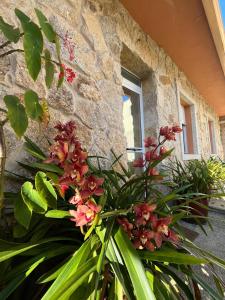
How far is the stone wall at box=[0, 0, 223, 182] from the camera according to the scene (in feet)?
3.45

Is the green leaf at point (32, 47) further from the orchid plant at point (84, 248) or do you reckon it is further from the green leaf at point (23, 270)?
the green leaf at point (23, 270)

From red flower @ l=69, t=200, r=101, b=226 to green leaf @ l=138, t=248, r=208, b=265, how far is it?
249 mm

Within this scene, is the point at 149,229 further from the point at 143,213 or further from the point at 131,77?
the point at 131,77

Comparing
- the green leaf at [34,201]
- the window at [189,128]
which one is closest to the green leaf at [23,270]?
the green leaf at [34,201]

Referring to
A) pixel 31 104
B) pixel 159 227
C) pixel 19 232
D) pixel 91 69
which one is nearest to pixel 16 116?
pixel 31 104

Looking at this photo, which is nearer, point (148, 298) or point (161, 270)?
point (148, 298)

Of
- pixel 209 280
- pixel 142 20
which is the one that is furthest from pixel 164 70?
pixel 209 280

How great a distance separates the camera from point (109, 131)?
5.26 ft

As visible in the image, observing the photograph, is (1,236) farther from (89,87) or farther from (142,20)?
(142,20)

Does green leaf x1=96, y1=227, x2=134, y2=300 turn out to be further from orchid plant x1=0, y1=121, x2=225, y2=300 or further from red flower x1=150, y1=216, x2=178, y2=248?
red flower x1=150, y1=216, x2=178, y2=248

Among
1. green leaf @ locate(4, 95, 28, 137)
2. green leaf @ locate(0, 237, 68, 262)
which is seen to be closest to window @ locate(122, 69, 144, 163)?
green leaf @ locate(0, 237, 68, 262)

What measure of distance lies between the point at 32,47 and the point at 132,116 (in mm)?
1994

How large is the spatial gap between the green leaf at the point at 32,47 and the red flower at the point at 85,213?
0.39 meters

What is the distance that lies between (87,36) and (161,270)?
1.44 meters
